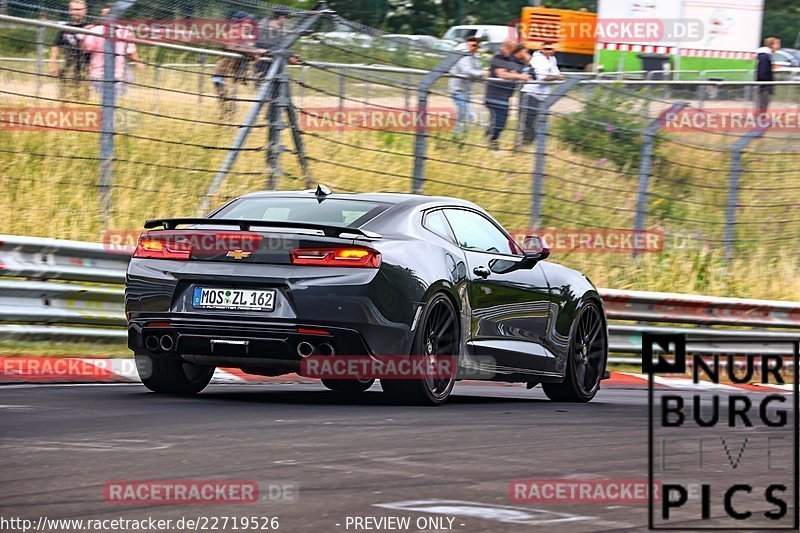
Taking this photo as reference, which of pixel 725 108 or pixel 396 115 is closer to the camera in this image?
pixel 396 115

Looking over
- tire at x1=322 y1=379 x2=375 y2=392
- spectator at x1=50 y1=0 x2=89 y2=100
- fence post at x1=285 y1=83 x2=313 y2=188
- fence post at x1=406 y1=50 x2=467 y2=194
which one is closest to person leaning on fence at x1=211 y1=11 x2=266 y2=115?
fence post at x1=285 y1=83 x2=313 y2=188

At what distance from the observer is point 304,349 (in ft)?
29.0

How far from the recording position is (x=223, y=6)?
46.6 feet

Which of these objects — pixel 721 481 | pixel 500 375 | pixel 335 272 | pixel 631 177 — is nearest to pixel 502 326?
pixel 500 375

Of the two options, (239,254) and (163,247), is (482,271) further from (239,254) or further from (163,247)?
(163,247)

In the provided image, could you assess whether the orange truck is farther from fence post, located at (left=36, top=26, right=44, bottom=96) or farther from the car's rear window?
the car's rear window

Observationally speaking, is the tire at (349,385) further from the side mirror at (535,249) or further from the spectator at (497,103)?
the spectator at (497,103)

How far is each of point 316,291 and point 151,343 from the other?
1.07m

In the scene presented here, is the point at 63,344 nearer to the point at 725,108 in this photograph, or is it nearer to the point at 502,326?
the point at 502,326

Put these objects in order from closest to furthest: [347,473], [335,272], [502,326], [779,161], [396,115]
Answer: [347,473]
[335,272]
[502,326]
[396,115]
[779,161]

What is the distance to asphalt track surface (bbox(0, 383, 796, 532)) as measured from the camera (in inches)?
221

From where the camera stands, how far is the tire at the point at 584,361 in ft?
36.0

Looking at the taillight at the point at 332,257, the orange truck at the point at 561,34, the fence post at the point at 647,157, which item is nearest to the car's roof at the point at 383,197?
the taillight at the point at 332,257

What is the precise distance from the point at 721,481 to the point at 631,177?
11869 mm
